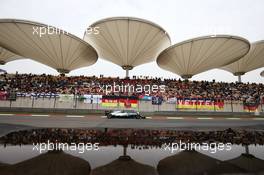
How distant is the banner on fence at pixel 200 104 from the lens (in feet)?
71.8

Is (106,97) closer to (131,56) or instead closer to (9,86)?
(9,86)

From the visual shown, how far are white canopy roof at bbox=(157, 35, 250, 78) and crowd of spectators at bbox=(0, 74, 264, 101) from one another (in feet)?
14.1

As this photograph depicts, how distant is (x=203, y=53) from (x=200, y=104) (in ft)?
40.3

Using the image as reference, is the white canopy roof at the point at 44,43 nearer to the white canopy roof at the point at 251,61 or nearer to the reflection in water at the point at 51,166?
the reflection in water at the point at 51,166

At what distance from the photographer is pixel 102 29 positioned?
1125 inches

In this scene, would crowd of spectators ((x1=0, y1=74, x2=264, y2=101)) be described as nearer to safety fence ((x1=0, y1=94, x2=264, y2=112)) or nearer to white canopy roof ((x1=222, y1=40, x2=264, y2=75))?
safety fence ((x1=0, y1=94, x2=264, y2=112))

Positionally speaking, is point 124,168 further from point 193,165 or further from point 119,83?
point 119,83

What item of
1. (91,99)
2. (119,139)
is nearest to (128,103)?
(91,99)

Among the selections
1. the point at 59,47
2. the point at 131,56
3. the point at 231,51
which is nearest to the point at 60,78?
the point at 59,47

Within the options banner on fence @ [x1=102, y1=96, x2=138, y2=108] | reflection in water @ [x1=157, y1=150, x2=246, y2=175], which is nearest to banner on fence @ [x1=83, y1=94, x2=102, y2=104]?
banner on fence @ [x1=102, y1=96, x2=138, y2=108]

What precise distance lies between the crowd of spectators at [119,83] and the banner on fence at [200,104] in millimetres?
2421

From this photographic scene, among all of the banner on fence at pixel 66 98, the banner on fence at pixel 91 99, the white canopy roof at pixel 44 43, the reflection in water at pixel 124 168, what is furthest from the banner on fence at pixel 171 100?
the reflection in water at pixel 124 168

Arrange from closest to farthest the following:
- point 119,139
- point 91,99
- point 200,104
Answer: point 119,139, point 91,99, point 200,104

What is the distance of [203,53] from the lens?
31.0 m
